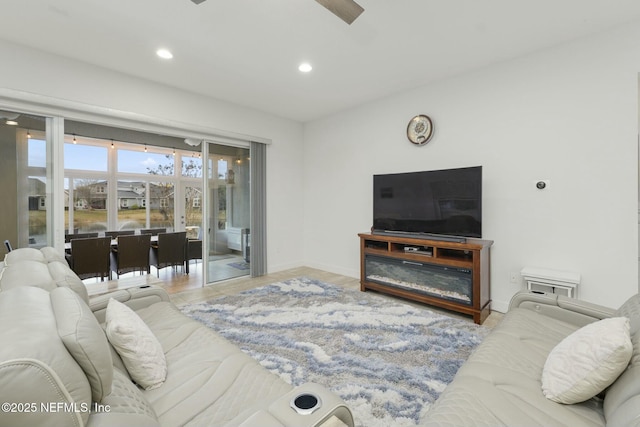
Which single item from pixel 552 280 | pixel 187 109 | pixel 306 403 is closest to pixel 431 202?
pixel 552 280

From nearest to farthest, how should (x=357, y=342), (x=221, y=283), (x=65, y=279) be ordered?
(x=65, y=279) < (x=357, y=342) < (x=221, y=283)

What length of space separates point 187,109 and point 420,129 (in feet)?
10.6

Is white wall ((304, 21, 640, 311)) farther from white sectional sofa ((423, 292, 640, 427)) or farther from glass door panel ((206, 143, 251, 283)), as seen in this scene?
glass door panel ((206, 143, 251, 283))

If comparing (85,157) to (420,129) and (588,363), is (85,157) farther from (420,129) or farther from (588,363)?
(588,363)

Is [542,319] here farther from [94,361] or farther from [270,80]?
[270,80]

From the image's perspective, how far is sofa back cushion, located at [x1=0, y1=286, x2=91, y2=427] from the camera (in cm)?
54

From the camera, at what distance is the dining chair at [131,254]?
177 inches

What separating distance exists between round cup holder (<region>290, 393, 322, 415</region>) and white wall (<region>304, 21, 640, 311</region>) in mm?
3058

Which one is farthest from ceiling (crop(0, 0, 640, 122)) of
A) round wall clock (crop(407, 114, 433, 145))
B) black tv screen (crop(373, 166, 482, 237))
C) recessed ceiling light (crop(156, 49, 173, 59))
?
black tv screen (crop(373, 166, 482, 237))

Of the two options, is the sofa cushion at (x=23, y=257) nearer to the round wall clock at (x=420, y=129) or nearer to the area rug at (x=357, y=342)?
the area rug at (x=357, y=342)

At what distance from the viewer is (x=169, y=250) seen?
4.91m

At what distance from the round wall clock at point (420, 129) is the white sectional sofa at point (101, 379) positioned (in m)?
3.39

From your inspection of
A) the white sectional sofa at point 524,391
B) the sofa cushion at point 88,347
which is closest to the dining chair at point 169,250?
the sofa cushion at point 88,347

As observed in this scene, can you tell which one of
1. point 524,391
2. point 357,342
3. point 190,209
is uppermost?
point 190,209
